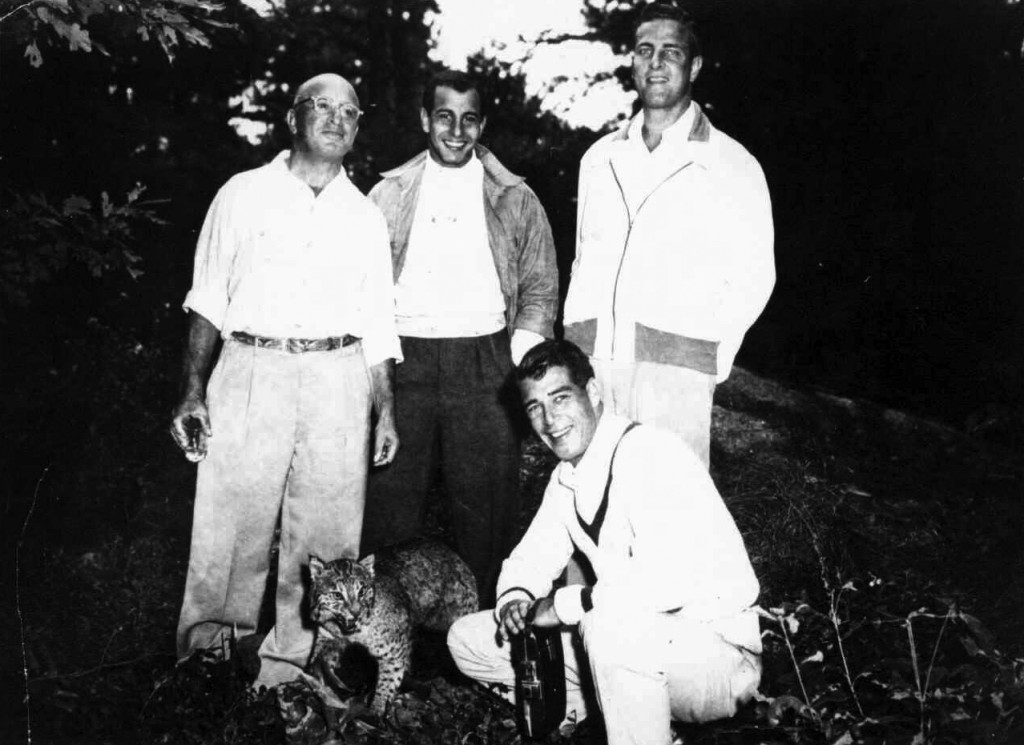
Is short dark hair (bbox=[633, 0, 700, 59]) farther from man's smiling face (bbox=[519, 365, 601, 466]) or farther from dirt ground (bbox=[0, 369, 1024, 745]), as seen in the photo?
dirt ground (bbox=[0, 369, 1024, 745])

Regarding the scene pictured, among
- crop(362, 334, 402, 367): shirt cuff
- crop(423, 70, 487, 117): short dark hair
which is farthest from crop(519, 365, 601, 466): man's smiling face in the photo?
crop(423, 70, 487, 117): short dark hair

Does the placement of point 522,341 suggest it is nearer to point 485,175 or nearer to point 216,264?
point 485,175

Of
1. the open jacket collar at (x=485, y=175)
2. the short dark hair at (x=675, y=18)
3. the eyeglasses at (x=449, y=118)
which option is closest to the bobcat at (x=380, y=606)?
the open jacket collar at (x=485, y=175)

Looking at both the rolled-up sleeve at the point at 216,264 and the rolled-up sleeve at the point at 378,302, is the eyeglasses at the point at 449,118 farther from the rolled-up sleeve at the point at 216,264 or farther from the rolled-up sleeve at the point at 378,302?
the rolled-up sleeve at the point at 216,264

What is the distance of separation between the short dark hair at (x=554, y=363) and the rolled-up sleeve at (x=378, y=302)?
3.14ft

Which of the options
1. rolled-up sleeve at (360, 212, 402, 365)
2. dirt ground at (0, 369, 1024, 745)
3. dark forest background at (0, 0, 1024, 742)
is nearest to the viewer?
dirt ground at (0, 369, 1024, 745)

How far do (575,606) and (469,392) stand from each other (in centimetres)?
154

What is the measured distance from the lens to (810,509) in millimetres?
6688

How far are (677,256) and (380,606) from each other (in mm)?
2177

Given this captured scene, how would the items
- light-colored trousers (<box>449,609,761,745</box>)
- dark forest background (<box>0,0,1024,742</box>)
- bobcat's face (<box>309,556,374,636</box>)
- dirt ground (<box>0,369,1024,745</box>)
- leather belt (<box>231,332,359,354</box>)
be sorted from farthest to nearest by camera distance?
dark forest background (<box>0,0,1024,742</box>), leather belt (<box>231,332,359,354</box>), bobcat's face (<box>309,556,374,636</box>), dirt ground (<box>0,369,1024,745</box>), light-colored trousers (<box>449,609,761,745</box>)

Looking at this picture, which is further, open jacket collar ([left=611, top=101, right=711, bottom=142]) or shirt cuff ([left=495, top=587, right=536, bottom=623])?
open jacket collar ([left=611, top=101, right=711, bottom=142])

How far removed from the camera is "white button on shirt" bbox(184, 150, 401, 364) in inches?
159

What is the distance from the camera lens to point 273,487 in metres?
4.14

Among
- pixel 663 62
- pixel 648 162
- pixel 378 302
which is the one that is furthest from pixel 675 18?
pixel 378 302
